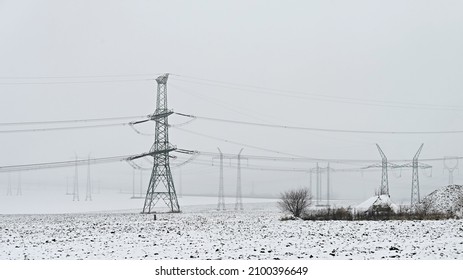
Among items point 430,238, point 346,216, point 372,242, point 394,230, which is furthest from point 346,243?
point 346,216

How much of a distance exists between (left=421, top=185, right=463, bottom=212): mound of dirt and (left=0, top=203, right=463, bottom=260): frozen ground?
854 inches

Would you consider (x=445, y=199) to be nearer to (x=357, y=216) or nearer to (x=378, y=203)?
(x=378, y=203)

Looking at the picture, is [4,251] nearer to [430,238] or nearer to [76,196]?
[430,238]

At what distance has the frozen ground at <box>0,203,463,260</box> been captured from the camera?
19.6 m

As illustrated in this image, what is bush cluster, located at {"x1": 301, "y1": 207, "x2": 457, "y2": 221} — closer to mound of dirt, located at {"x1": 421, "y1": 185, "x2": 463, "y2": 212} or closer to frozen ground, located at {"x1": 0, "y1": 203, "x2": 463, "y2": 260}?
frozen ground, located at {"x1": 0, "y1": 203, "x2": 463, "y2": 260}

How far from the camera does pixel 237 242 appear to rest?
2325 centimetres

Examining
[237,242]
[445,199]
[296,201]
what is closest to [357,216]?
[296,201]

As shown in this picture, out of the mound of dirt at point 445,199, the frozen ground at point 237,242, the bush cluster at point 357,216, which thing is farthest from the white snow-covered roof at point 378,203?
the frozen ground at point 237,242

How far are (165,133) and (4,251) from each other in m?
27.9

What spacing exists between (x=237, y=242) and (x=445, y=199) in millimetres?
37473

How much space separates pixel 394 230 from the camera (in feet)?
89.6

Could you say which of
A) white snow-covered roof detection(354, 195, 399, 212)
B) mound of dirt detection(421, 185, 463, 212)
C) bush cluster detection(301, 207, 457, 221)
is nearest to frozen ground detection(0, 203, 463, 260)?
bush cluster detection(301, 207, 457, 221)

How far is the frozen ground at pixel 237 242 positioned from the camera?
1959 cm
